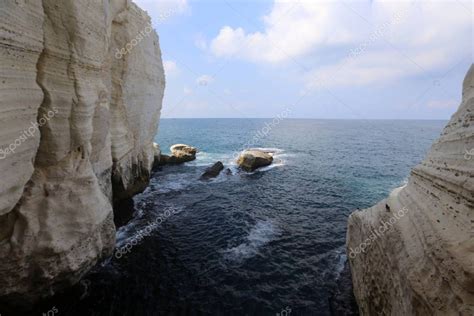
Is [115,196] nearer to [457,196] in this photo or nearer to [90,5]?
[90,5]

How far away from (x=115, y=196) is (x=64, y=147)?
1187cm

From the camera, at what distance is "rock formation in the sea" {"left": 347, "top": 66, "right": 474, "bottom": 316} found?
6.32 metres

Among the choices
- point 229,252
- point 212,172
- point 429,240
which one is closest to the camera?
point 429,240

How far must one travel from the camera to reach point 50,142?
10.6 m

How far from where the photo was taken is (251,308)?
12398 millimetres

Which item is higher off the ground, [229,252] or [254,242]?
[254,242]

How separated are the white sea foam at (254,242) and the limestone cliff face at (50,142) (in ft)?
23.0

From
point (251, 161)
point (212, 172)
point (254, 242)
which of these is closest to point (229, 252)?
point (254, 242)

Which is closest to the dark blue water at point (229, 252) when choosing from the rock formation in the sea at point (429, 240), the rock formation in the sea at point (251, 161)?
the rock formation in the sea at point (429, 240)

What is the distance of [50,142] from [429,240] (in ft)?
43.7

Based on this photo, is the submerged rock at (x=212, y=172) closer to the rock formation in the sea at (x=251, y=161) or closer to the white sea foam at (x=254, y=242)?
the rock formation in the sea at (x=251, y=161)

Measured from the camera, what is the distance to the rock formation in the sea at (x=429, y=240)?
632cm

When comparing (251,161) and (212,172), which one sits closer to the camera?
(212,172)

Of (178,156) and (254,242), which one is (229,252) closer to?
(254,242)
